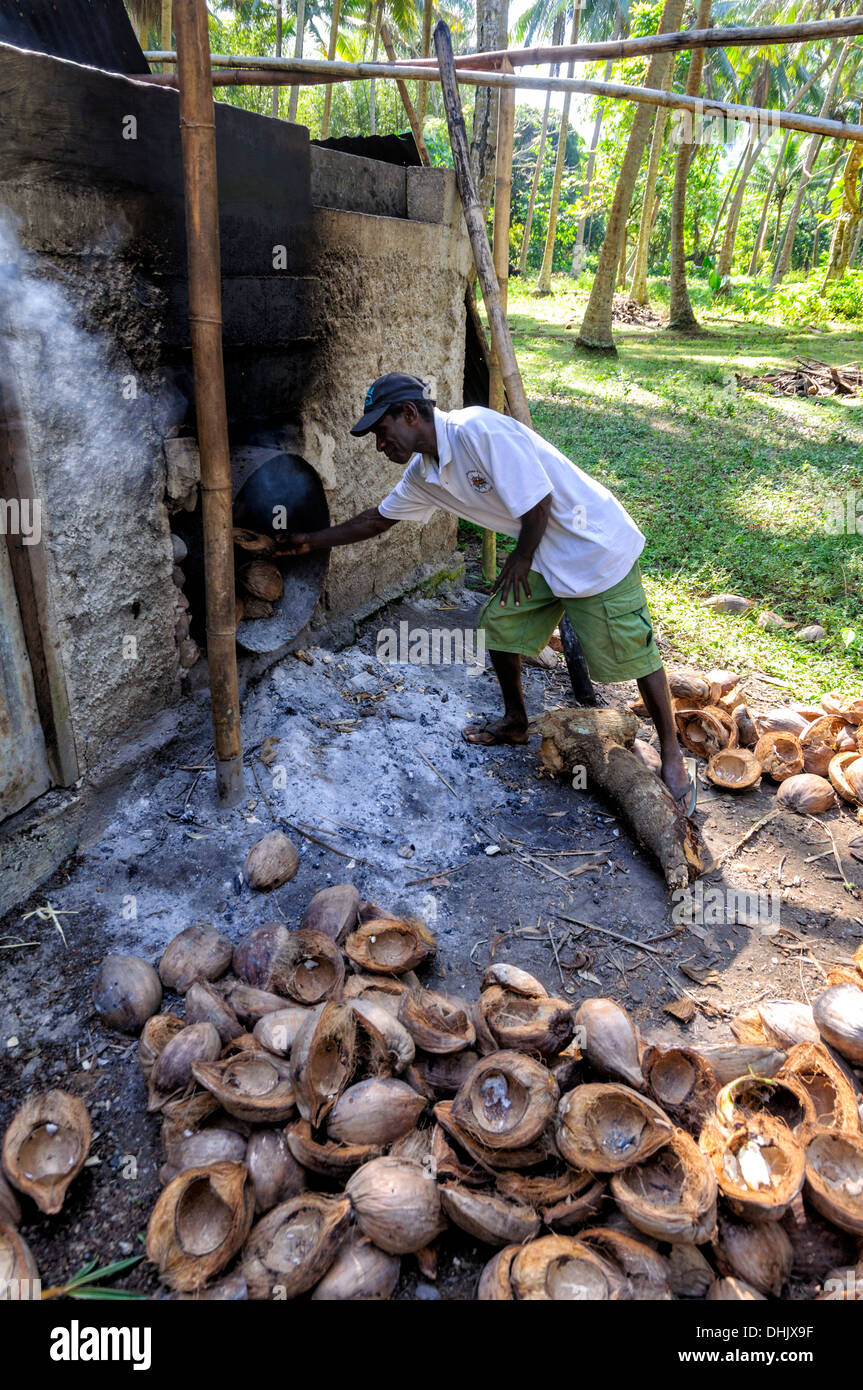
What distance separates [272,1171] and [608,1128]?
2.71 ft

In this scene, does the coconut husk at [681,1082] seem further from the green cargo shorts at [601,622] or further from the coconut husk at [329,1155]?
the green cargo shorts at [601,622]

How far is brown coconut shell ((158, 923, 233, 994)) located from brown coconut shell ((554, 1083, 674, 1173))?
1114mm

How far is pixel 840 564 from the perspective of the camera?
6152 mm

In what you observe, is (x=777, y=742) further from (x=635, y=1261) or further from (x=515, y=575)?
(x=635, y=1261)

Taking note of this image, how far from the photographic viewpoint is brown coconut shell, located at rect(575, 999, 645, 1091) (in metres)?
2.23

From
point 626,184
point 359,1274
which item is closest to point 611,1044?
point 359,1274

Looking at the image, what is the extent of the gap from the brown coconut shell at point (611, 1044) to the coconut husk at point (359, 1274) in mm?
700

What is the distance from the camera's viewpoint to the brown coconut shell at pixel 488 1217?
1.90 meters

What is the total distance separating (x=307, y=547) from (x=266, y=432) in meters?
0.57

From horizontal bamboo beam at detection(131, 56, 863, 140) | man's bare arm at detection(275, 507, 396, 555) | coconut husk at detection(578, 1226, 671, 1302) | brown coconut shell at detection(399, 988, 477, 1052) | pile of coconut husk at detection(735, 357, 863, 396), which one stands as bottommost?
coconut husk at detection(578, 1226, 671, 1302)

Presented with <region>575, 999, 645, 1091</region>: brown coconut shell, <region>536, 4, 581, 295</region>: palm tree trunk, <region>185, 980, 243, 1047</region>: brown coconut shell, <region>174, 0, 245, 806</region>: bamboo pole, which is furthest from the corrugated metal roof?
<region>536, 4, 581, 295</region>: palm tree trunk

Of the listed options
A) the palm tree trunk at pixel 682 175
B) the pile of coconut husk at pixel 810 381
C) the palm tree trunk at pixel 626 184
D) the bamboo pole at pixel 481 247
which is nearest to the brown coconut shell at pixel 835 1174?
the bamboo pole at pixel 481 247

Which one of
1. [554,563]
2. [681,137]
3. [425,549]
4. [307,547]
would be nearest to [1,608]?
[307,547]

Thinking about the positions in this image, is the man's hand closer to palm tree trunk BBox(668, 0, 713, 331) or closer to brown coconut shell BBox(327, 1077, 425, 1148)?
brown coconut shell BBox(327, 1077, 425, 1148)
